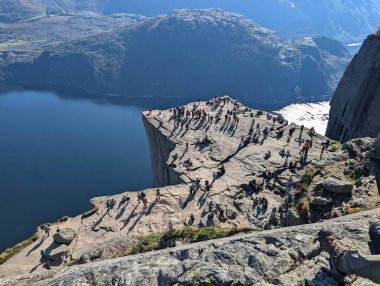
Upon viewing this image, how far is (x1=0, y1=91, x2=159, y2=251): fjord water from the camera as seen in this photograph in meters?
107

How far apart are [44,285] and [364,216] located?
15336mm

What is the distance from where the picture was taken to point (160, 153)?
228 ft

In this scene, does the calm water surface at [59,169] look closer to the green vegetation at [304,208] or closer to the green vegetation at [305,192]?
the green vegetation at [305,192]

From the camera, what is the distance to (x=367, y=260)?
1148cm

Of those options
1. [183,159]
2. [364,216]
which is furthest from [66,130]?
[364,216]

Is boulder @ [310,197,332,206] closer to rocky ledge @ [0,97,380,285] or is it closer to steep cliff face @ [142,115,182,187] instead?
rocky ledge @ [0,97,380,285]

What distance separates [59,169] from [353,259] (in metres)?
138

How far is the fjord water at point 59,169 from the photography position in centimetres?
10694

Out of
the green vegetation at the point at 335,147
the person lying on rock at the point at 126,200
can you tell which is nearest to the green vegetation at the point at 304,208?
the person lying on rock at the point at 126,200

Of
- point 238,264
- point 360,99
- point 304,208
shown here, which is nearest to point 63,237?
point 304,208

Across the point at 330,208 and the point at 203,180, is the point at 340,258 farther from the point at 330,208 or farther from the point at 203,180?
the point at 203,180

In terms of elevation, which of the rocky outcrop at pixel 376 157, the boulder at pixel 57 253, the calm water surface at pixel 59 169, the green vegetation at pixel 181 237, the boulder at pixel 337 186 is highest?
the rocky outcrop at pixel 376 157

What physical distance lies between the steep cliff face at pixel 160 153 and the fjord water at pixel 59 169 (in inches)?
1752

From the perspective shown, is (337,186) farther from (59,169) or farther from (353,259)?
(59,169)
